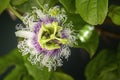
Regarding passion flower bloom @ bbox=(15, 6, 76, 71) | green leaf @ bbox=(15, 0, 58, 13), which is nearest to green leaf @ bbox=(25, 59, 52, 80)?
passion flower bloom @ bbox=(15, 6, 76, 71)

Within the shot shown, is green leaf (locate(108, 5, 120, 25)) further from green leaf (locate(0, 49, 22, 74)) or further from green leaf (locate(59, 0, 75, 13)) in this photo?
green leaf (locate(0, 49, 22, 74))

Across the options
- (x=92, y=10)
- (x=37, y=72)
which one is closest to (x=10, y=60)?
(x=37, y=72)

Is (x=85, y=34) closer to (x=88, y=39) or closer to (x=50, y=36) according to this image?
(x=88, y=39)

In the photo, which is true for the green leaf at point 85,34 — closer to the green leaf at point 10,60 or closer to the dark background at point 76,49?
the dark background at point 76,49

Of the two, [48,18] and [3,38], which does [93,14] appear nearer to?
[48,18]

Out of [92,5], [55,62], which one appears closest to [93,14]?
[92,5]

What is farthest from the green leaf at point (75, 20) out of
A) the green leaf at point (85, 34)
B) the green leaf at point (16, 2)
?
the green leaf at point (16, 2)
